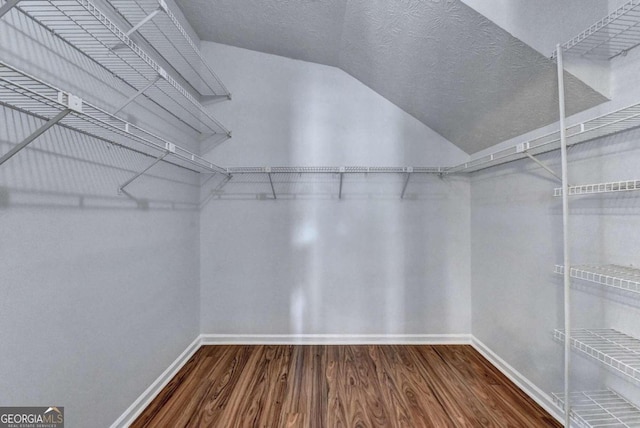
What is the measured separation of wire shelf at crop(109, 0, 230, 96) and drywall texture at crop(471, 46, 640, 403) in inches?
77.4

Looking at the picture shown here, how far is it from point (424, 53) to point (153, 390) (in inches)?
98.8

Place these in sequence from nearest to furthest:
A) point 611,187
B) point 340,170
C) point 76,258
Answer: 1. point 611,187
2. point 76,258
3. point 340,170

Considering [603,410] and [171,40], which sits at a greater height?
[171,40]

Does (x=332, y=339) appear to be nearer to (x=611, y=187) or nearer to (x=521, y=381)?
(x=521, y=381)

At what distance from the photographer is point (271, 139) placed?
2.31 m

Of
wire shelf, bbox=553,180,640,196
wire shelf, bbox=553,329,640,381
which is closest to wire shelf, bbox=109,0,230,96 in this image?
wire shelf, bbox=553,180,640,196

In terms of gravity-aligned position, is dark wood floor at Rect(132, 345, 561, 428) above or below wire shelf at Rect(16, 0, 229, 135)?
below

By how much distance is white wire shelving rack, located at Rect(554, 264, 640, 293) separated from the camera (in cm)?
93

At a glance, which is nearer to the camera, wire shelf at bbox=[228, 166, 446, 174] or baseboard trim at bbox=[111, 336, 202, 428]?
baseboard trim at bbox=[111, 336, 202, 428]

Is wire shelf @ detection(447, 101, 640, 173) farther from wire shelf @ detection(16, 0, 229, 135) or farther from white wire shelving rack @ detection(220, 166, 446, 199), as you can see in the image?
wire shelf @ detection(16, 0, 229, 135)

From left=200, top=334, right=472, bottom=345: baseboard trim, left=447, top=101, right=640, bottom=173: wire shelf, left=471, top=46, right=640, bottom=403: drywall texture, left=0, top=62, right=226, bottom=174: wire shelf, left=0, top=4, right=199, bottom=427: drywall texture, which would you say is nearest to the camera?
left=0, top=62, right=226, bottom=174: wire shelf

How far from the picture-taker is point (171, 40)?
65.2 inches

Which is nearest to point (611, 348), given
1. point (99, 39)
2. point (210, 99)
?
point (99, 39)

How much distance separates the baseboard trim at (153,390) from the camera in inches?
55.4
